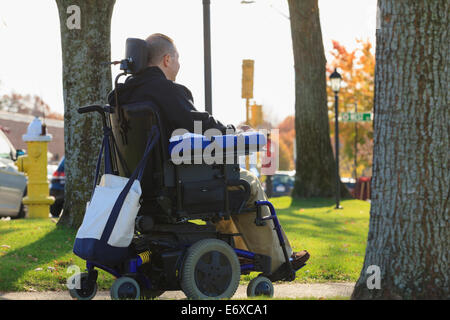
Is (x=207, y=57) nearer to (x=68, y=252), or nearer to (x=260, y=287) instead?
(x=68, y=252)

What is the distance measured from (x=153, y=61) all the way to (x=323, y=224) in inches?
264

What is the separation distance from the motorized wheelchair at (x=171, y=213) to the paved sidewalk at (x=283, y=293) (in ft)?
2.05

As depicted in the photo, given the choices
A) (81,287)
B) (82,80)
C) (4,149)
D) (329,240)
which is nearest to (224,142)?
(81,287)

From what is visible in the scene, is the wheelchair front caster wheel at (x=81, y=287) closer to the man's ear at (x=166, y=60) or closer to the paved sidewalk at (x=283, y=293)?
the paved sidewalk at (x=283, y=293)

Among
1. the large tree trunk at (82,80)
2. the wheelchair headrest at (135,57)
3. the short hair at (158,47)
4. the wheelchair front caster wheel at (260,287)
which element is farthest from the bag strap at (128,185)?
the large tree trunk at (82,80)

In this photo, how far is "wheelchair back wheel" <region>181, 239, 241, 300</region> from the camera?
4.99 meters

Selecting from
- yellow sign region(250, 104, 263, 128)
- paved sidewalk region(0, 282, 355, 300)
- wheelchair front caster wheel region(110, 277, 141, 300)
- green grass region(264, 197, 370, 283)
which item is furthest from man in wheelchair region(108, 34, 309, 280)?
yellow sign region(250, 104, 263, 128)

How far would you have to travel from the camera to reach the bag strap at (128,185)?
15.9ft

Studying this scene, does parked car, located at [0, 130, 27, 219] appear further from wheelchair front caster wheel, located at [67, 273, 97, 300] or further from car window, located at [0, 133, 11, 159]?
wheelchair front caster wheel, located at [67, 273, 97, 300]

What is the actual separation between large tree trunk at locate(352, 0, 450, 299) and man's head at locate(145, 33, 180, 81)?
1.55 metres

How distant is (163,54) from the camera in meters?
5.38

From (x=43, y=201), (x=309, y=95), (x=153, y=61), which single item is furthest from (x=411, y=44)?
(x=309, y=95)

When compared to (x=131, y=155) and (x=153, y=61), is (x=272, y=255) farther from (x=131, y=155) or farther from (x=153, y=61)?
(x=153, y=61)

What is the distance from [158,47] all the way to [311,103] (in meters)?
12.8
